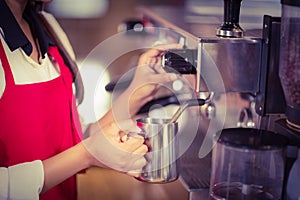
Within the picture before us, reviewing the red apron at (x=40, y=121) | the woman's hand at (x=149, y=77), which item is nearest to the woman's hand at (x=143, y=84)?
the woman's hand at (x=149, y=77)

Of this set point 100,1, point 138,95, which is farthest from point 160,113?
point 100,1

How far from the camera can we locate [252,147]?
852mm

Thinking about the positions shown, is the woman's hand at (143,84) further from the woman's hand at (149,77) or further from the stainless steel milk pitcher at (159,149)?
the stainless steel milk pitcher at (159,149)

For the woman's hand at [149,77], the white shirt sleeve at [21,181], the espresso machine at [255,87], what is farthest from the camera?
the woman's hand at [149,77]

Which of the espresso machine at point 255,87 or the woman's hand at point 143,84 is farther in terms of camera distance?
the woman's hand at point 143,84

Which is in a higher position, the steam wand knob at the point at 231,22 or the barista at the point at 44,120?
the steam wand knob at the point at 231,22

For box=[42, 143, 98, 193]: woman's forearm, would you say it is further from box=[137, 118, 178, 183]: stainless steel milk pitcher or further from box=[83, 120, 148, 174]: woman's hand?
box=[137, 118, 178, 183]: stainless steel milk pitcher

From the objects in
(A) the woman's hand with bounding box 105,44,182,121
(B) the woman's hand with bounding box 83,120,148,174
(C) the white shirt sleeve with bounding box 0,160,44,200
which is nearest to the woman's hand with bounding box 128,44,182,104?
(A) the woman's hand with bounding box 105,44,182,121

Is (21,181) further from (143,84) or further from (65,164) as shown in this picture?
(143,84)

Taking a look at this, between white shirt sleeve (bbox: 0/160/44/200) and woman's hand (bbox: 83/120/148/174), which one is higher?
woman's hand (bbox: 83/120/148/174)

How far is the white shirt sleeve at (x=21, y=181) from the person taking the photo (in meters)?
1.02

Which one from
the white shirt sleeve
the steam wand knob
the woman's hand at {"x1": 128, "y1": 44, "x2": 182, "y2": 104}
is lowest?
the white shirt sleeve

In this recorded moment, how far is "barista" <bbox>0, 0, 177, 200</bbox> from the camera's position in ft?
3.36

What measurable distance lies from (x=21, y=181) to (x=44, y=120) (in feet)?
0.84
